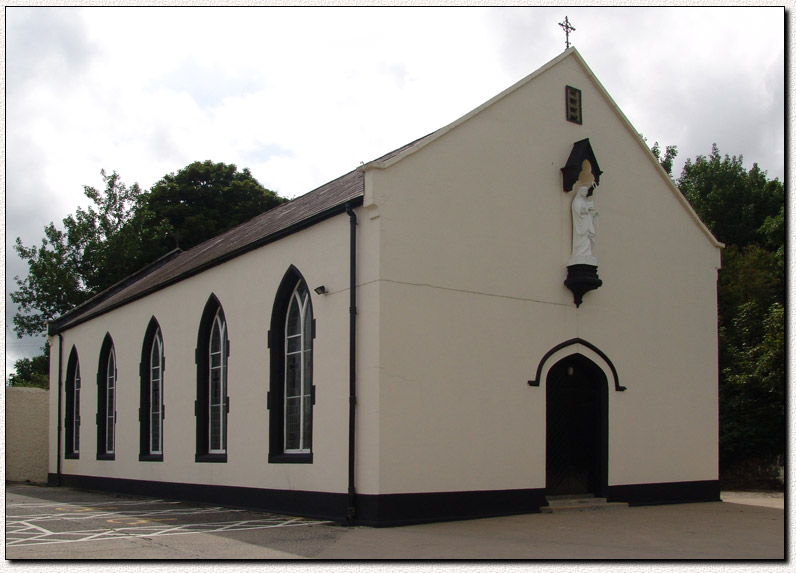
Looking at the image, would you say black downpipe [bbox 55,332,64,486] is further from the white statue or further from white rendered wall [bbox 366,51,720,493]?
the white statue

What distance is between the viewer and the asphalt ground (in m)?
10.1

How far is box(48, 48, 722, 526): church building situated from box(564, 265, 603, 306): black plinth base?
0.06m

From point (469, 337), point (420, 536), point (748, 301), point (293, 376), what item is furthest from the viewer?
point (293, 376)

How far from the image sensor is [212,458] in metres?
18.1

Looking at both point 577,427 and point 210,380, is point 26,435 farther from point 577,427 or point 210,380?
point 577,427

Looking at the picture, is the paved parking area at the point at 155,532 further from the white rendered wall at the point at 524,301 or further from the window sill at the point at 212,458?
the white rendered wall at the point at 524,301

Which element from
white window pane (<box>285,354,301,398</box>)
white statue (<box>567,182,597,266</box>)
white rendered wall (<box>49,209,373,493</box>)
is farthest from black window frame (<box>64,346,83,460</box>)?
white statue (<box>567,182,597,266</box>)

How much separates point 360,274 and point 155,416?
34.9 feet

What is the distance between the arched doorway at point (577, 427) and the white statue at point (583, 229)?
1824 mm

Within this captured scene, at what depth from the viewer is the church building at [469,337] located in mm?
13500

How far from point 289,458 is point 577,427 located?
5495 millimetres

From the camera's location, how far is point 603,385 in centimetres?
1633

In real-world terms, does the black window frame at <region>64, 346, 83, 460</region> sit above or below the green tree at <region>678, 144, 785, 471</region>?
below

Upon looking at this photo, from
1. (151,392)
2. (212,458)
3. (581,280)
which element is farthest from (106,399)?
(581,280)
